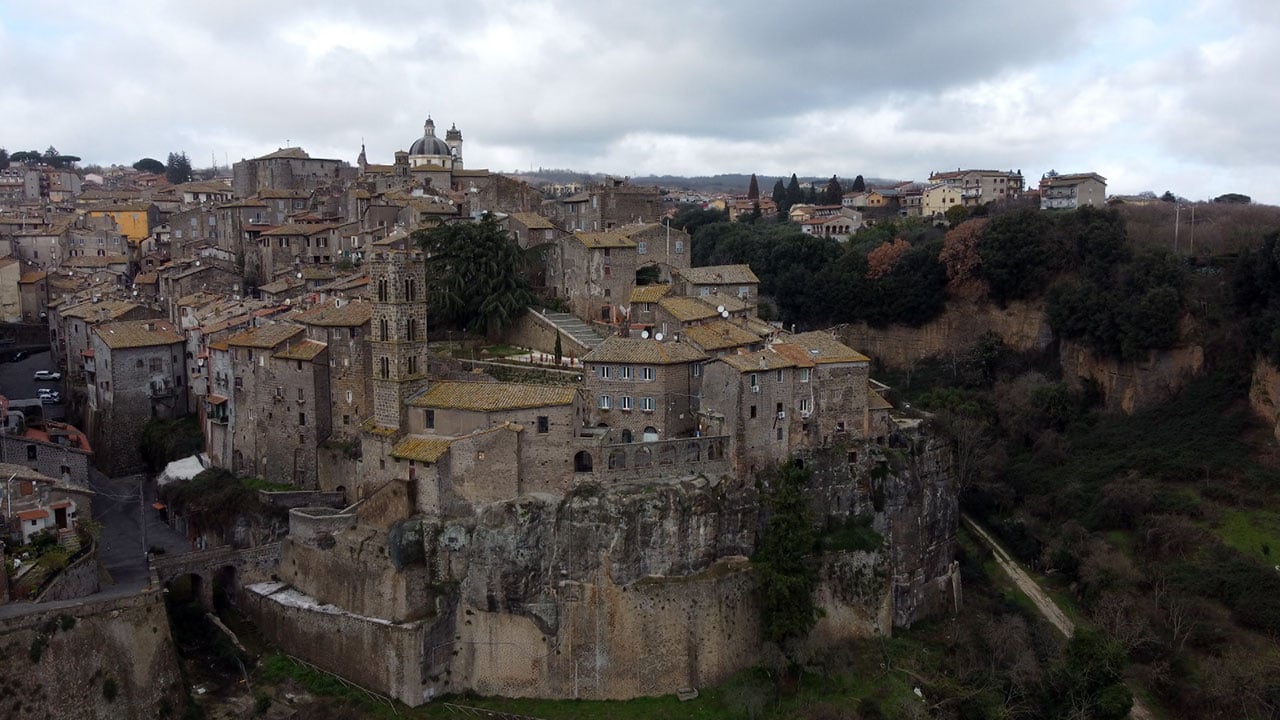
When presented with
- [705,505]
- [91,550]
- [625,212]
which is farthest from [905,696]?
[625,212]

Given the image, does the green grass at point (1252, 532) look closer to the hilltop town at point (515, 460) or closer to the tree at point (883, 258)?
the hilltop town at point (515, 460)

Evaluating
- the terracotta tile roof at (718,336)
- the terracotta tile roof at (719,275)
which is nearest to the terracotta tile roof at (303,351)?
the terracotta tile roof at (718,336)

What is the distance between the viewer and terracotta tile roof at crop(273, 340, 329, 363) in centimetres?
4266

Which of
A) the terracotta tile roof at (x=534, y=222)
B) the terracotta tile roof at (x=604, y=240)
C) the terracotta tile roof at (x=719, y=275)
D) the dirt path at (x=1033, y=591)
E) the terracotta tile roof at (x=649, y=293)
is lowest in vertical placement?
the dirt path at (x=1033, y=591)

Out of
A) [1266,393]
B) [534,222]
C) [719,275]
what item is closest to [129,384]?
[534,222]

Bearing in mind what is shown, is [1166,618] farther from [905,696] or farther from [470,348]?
[470,348]

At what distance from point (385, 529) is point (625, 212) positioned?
31842mm

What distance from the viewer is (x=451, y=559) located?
37.3 metres

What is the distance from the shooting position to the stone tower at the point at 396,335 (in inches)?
1547

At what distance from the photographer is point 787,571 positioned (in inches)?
1505

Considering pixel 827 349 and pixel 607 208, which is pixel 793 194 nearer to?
pixel 607 208

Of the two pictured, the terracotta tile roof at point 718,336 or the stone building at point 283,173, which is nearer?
the terracotta tile roof at point 718,336

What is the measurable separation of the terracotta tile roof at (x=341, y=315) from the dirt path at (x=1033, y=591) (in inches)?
1278

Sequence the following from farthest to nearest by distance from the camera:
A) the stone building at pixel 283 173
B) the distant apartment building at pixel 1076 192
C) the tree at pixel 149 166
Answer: the tree at pixel 149 166, the distant apartment building at pixel 1076 192, the stone building at pixel 283 173
